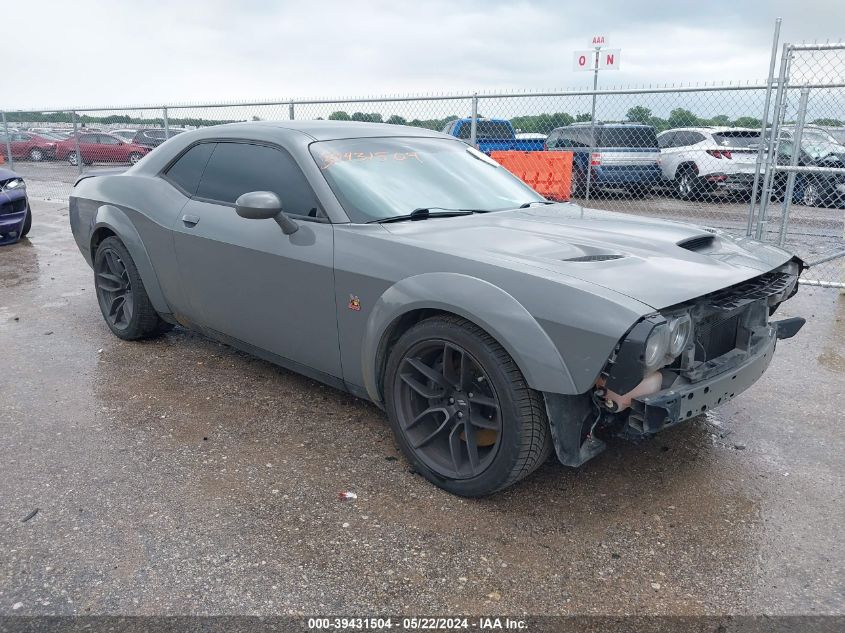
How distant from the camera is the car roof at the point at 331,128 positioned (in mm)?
3732

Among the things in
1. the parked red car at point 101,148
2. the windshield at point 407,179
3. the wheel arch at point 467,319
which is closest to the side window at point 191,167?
the windshield at point 407,179

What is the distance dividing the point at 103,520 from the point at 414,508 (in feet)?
4.13

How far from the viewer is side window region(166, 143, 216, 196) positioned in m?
4.15

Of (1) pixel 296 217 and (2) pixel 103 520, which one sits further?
(1) pixel 296 217

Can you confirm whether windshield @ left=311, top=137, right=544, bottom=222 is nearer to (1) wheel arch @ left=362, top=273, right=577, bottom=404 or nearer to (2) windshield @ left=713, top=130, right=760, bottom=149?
(1) wheel arch @ left=362, top=273, right=577, bottom=404

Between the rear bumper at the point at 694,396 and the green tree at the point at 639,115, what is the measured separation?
560 cm

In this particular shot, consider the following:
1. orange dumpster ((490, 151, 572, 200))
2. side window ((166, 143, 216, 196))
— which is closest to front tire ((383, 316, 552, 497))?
side window ((166, 143, 216, 196))

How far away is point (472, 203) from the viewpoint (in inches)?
145

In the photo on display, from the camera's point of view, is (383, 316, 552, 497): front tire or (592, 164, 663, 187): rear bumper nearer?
(383, 316, 552, 497): front tire

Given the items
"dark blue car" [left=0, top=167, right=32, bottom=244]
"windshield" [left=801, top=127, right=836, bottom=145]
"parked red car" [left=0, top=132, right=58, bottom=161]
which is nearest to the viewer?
"windshield" [left=801, top=127, right=836, bottom=145]

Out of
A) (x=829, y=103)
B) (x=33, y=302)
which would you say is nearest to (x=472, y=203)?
(x=33, y=302)

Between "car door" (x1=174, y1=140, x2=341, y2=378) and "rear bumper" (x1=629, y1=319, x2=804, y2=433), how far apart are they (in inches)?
59.1

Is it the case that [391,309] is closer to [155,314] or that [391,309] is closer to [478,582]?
[478,582]

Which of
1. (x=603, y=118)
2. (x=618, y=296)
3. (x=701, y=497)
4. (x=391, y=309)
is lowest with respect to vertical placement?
(x=701, y=497)
